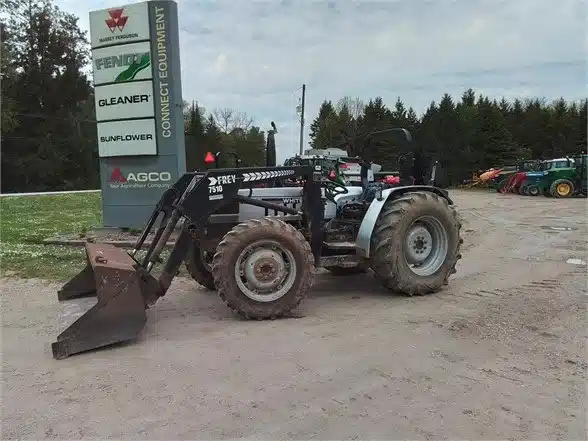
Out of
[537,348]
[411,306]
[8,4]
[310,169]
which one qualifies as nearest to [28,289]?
[310,169]

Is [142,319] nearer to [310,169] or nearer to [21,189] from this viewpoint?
[310,169]

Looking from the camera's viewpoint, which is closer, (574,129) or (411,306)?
(411,306)

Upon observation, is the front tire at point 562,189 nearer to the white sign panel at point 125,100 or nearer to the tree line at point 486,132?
the tree line at point 486,132

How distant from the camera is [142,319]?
5051 millimetres

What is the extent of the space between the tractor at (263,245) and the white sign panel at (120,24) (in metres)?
6.61

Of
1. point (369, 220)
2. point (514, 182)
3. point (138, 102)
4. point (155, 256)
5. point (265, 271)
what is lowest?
point (514, 182)

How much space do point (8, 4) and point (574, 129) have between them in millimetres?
47119

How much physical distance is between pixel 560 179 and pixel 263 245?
24.6 meters

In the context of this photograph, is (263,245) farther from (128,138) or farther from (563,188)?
(563,188)

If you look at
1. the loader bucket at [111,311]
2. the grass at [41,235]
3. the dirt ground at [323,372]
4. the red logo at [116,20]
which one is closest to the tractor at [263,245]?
the loader bucket at [111,311]

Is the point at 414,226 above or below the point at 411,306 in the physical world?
above

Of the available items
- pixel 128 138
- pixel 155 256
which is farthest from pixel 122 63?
pixel 155 256

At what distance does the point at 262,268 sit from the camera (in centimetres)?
572

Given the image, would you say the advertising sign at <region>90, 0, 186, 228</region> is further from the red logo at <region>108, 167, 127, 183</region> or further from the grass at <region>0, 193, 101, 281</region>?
the grass at <region>0, 193, 101, 281</region>
